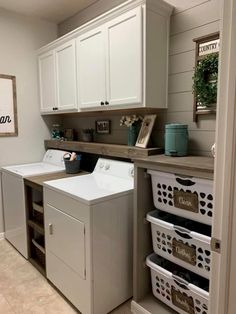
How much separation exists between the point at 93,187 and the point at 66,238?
1.43ft

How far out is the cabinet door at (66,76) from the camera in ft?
8.37

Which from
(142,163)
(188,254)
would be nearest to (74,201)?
(142,163)

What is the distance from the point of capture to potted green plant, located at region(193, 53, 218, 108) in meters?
1.70

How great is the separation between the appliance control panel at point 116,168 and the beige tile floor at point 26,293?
1.04 metres

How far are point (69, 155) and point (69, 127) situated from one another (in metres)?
0.73

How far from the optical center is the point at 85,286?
173 centimetres

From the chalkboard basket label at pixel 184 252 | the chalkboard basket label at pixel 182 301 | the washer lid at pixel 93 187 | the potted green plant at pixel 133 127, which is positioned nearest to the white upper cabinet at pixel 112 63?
the potted green plant at pixel 133 127

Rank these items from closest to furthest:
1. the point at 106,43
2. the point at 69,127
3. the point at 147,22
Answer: the point at 147,22 → the point at 106,43 → the point at 69,127

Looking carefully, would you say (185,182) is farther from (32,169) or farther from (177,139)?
(32,169)

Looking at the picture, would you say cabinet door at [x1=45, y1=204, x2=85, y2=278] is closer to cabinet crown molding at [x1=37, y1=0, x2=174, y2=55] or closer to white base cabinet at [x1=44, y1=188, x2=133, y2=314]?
white base cabinet at [x1=44, y1=188, x2=133, y2=314]

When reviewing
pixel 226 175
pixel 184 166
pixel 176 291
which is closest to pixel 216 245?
pixel 226 175

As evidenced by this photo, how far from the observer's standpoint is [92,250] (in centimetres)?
166

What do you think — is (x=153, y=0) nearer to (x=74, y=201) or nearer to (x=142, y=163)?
(x=142, y=163)

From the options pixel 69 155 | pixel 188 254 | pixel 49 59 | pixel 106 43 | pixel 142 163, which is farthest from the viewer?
pixel 49 59
